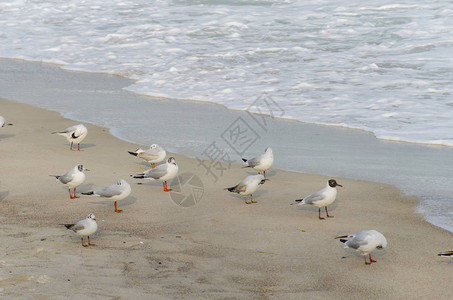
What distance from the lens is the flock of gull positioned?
20.0ft

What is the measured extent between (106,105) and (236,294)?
28.8ft

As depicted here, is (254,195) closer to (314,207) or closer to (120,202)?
(314,207)

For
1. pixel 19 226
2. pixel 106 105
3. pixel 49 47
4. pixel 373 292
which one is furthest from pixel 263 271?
pixel 49 47

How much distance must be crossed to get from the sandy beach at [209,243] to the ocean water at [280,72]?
0.81m

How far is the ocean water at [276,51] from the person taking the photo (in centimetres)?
1293

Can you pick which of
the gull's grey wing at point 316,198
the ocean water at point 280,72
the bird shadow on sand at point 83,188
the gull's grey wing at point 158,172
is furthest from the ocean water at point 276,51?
the bird shadow on sand at point 83,188

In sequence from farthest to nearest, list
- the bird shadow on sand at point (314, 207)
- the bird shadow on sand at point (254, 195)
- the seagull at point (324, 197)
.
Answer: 1. the bird shadow on sand at point (254, 195)
2. the bird shadow on sand at point (314, 207)
3. the seagull at point (324, 197)

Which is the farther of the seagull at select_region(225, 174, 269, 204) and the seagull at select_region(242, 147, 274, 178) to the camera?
the seagull at select_region(242, 147, 274, 178)

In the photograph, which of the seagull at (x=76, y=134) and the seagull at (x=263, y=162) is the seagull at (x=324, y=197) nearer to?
the seagull at (x=263, y=162)

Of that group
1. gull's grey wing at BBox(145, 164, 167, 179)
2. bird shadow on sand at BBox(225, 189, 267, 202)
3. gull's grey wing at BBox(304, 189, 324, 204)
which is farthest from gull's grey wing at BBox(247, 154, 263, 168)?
gull's grey wing at BBox(304, 189, 324, 204)

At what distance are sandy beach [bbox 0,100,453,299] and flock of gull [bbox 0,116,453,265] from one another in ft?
0.60

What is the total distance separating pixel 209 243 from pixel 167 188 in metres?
2.17

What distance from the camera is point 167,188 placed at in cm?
862

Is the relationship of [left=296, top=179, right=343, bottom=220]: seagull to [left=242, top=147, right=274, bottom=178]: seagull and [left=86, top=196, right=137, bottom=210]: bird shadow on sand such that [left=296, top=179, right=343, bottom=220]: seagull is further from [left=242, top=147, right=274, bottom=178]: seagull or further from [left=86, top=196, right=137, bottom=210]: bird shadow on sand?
[left=86, top=196, right=137, bottom=210]: bird shadow on sand
